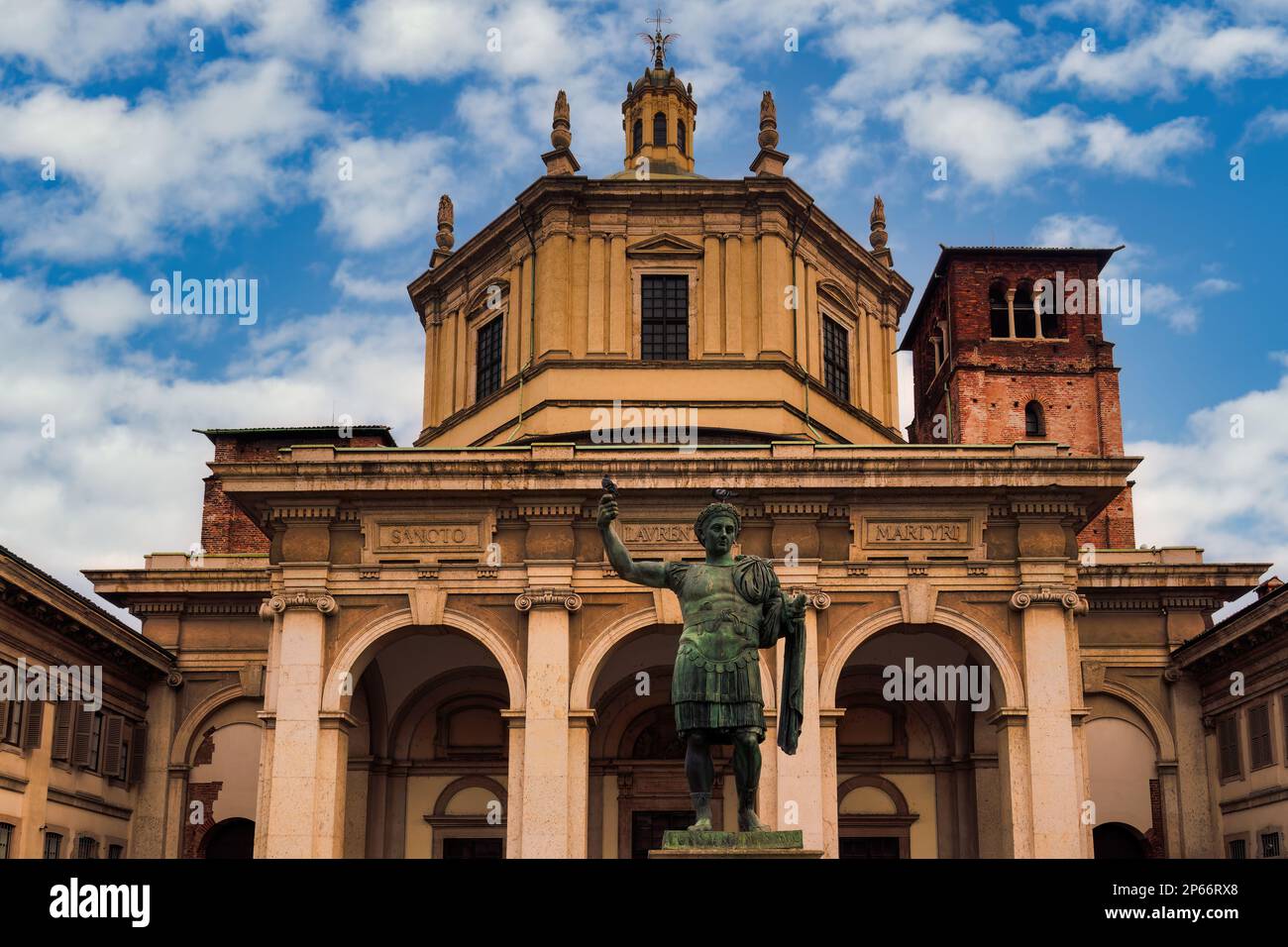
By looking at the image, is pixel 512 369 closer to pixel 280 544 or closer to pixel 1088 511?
pixel 280 544

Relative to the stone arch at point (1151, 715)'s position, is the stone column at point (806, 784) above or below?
below

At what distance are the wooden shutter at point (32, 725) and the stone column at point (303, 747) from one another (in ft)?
15.5

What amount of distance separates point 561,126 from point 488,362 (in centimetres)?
562

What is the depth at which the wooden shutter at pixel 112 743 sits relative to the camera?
29469 millimetres

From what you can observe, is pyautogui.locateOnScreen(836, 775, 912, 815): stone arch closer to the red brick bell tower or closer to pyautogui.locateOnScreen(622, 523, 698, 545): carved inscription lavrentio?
pyautogui.locateOnScreen(622, 523, 698, 545): carved inscription lavrentio

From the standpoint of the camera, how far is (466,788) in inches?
1182

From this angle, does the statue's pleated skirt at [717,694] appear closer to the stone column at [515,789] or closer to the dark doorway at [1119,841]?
the stone column at [515,789]

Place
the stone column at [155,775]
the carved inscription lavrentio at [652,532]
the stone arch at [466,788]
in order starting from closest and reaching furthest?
the carved inscription lavrentio at [652,532] → the stone arch at [466,788] → the stone column at [155,775]

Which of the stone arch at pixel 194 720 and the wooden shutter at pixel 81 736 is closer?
the wooden shutter at pixel 81 736

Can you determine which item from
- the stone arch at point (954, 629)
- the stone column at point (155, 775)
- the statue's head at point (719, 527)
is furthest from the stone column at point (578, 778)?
the statue's head at point (719, 527)

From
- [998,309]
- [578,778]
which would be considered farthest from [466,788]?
[998,309]
